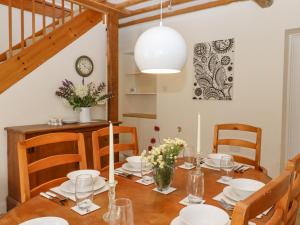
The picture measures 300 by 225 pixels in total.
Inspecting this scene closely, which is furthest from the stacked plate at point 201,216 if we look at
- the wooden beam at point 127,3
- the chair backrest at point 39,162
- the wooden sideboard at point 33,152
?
the wooden beam at point 127,3

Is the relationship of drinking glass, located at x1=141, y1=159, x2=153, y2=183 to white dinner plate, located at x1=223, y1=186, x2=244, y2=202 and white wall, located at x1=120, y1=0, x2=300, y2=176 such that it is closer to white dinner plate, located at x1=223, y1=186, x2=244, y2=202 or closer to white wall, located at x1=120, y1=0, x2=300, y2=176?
white dinner plate, located at x1=223, y1=186, x2=244, y2=202

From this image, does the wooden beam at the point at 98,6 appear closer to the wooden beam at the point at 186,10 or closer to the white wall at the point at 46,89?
the white wall at the point at 46,89

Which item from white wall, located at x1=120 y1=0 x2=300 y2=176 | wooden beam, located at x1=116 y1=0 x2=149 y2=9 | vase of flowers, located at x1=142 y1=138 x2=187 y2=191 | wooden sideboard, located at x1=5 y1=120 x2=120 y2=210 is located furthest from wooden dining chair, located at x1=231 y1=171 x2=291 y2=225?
wooden beam, located at x1=116 y1=0 x2=149 y2=9

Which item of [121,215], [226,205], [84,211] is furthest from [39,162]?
[226,205]

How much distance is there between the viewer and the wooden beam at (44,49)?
2.77m

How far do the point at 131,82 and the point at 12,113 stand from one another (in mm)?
2761

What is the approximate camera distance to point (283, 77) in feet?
10.5

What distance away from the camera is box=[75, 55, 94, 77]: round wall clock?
3412 millimetres

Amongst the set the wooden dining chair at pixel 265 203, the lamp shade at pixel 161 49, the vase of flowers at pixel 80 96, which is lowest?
the wooden dining chair at pixel 265 203

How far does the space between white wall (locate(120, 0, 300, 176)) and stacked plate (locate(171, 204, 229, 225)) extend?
250 centimetres

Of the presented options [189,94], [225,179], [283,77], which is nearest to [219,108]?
[189,94]

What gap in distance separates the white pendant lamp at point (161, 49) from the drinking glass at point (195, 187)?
0.57 meters

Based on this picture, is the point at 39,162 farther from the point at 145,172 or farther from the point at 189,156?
the point at 189,156

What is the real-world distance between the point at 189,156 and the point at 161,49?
2.61 ft
